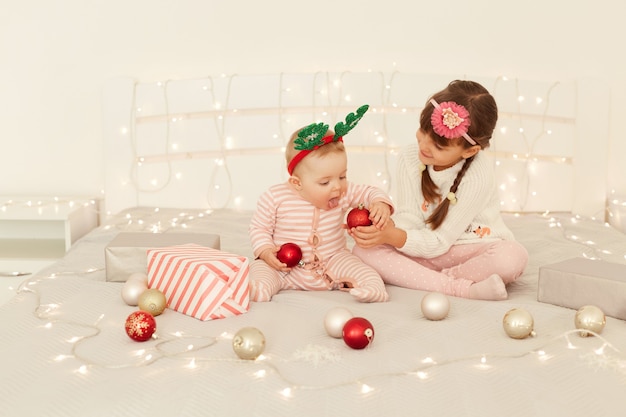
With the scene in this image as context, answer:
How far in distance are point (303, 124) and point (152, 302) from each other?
55.6 inches

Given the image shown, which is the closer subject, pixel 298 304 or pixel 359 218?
pixel 298 304

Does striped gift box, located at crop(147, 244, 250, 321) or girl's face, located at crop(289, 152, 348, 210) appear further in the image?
girl's face, located at crop(289, 152, 348, 210)

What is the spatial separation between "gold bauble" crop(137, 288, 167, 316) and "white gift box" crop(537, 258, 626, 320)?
2.92ft

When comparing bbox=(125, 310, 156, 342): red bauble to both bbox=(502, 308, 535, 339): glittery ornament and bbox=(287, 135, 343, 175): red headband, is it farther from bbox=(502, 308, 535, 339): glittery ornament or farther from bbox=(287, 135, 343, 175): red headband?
bbox=(502, 308, 535, 339): glittery ornament

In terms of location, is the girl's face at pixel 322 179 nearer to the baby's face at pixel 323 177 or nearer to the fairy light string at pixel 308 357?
the baby's face at pixel 323 177

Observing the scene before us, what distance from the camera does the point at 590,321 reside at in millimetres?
1494

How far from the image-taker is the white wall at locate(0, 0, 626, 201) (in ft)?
9.57

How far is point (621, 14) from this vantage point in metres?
2.90

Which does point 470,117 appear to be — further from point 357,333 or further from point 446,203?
point 357,333

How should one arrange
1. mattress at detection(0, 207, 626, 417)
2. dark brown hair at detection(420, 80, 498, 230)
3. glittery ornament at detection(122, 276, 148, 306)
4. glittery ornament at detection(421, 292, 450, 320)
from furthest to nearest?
dark brown hair at detection(420, 80, 498, 230) → glittery ornament at detection(122, 276, 148, 306) → glittery ornament at detection(421, 292, 450, 320) → mattress at detection(0, 207, 626, 417)

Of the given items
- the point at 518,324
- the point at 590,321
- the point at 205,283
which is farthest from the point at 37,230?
the point at 590,321

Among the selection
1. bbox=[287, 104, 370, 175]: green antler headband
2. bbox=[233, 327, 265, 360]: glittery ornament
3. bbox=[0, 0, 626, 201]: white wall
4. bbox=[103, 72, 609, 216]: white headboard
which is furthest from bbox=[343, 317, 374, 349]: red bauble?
bbox=[0, 0, 626, 201]: white wall

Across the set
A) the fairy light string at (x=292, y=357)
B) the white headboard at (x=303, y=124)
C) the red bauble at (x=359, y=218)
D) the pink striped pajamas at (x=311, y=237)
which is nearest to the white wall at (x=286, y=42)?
the white headboard at (x=303, y=124)

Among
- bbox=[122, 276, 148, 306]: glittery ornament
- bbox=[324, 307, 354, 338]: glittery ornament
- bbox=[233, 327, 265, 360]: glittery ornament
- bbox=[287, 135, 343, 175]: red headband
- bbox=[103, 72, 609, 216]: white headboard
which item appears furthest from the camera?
bbox=[103, 72, 609, 216]: white headboard
